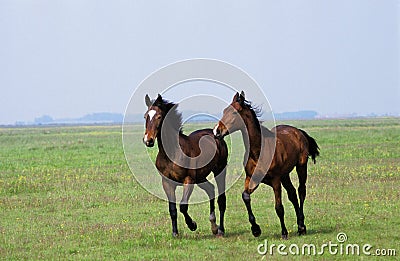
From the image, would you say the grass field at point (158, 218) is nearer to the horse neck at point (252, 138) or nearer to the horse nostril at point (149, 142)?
the horse neck at point (252, 138)

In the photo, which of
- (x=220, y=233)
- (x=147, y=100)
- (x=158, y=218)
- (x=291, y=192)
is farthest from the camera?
(x=158, y=218)

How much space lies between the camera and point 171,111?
441 inches

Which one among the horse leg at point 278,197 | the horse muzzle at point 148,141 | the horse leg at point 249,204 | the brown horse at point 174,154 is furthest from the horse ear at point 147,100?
the horse leg at point 278,197

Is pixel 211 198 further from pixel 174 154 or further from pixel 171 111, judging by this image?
pixel 171 111

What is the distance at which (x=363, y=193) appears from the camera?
16.9 meters

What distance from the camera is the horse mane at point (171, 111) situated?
11023 mm

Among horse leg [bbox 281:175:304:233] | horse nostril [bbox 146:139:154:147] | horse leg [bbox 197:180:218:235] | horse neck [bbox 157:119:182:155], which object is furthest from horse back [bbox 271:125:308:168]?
horse nostril [bbox 146:139:154:147]

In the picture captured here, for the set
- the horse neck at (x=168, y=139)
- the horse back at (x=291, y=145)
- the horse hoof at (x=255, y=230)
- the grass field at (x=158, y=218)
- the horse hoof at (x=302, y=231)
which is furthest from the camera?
the horse hoof at (x=302, y=231)

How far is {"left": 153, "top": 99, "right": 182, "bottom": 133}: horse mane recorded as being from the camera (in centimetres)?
1102

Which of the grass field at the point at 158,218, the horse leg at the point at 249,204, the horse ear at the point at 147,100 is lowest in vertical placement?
the grass field at the point at 158,218

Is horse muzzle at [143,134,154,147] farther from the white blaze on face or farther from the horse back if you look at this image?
the horse back

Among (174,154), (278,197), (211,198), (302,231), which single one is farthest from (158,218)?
(278,197)

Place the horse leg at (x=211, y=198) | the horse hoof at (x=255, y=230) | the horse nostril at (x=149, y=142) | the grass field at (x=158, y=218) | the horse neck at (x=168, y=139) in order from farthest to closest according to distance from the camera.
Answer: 1. the horse leg at (x=211, y=198)
2. the horse neck at (x=168, y=139)
3. the horse hoof at (x=255, y=230)
4. the grass field at (x=158, y=218)
5. the horse nostril at (x=149, y=142)

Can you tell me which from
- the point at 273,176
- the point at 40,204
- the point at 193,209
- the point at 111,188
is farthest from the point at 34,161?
the point at 273,176
